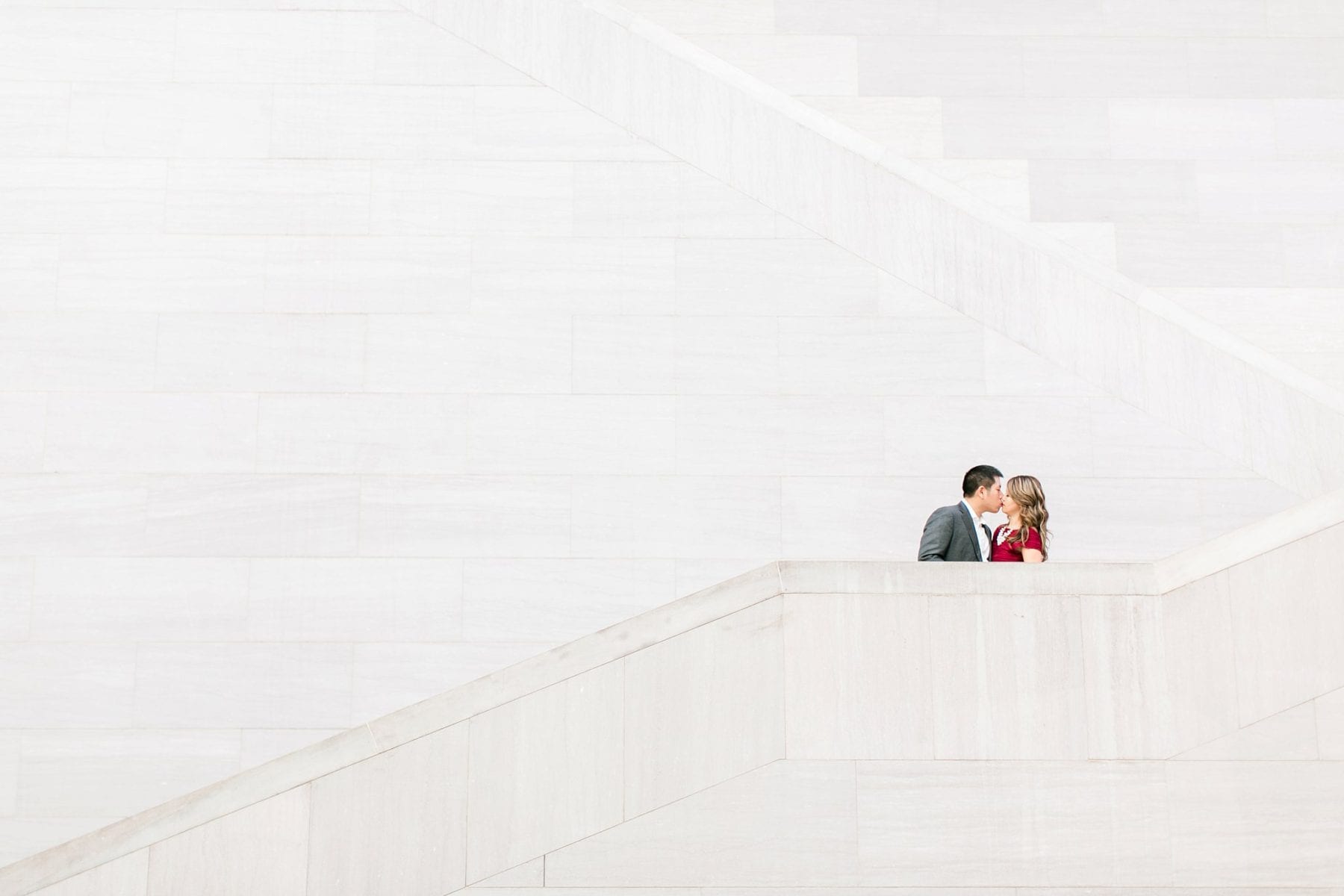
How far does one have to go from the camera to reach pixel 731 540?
8.24 meters

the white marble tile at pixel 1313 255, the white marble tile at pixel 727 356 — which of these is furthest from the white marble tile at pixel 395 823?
the white marble tile at pixel 1313 255

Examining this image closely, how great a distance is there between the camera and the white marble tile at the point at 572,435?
329 inches

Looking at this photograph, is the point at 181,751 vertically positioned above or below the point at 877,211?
below

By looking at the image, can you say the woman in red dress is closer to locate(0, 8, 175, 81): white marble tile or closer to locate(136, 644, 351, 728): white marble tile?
locate(136, 644, 351, 728): white marble tile

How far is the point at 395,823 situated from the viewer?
18.3ft

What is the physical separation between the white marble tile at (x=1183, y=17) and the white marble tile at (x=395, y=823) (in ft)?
25.4

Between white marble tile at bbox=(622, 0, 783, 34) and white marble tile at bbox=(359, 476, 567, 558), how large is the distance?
4.01m

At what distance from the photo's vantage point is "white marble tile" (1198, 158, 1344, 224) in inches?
358

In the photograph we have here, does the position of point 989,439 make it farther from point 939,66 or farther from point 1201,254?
point 939,66

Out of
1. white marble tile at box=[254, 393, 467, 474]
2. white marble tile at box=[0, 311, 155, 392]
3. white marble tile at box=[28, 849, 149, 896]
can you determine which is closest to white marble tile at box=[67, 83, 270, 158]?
→ white marble tile at box=[0, 311, 155, 392]

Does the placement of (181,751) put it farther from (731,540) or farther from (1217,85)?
(1217,85)

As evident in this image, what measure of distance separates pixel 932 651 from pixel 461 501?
3.84m

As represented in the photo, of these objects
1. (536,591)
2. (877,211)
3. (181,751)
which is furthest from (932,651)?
(181,751)

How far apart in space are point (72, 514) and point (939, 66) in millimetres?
7272
